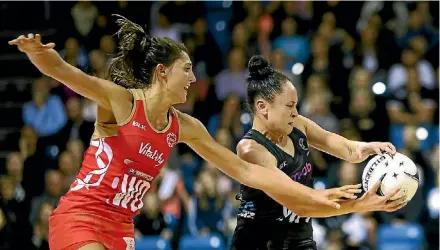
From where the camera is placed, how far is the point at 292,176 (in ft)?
15.5

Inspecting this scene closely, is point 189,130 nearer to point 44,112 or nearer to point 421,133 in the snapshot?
point 421,133

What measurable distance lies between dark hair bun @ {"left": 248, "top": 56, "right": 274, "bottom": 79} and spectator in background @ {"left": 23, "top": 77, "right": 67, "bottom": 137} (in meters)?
5.86

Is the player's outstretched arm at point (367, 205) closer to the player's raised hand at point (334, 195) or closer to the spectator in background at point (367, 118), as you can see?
the player's raised hand at point (334, 195)

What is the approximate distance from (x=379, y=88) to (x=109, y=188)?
6.01m

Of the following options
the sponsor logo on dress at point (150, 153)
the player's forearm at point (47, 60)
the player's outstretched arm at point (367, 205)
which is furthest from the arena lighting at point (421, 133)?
the player's forearm at point (47, 60)

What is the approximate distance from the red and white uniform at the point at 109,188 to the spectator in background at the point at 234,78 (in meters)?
6.00

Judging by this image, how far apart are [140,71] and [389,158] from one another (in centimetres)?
150

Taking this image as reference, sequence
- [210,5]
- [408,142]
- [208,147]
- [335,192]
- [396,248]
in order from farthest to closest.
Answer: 1. [210,5]
2. [408,142]
3. [396,248]
4. [208,147]
5. [335,192]

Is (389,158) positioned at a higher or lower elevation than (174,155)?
lower

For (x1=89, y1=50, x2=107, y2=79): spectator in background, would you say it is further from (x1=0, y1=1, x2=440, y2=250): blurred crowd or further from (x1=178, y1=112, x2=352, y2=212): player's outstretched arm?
(x1=178, y1=112, x2=352, y2=212): player's outstretched arm

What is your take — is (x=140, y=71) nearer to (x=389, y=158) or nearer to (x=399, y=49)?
(x=389, y=158)

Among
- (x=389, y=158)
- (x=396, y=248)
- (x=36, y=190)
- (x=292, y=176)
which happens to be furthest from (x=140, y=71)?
(x=36, y=190)

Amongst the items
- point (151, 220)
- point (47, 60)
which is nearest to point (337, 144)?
point (47, 60)

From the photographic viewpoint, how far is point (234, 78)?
10.4m
